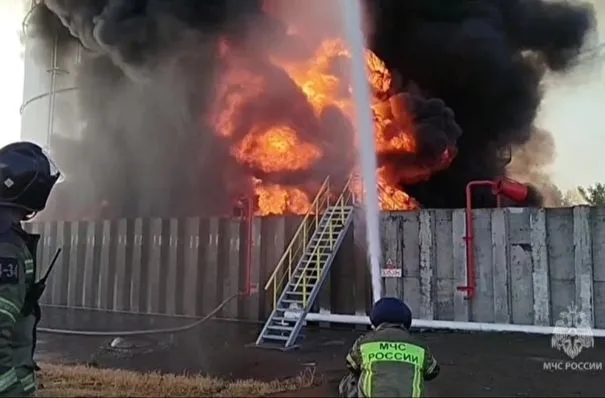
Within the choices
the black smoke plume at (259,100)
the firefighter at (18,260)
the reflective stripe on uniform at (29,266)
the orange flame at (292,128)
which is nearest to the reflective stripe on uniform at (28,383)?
the firefighter at (18,260)

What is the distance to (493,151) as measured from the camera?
20.0 meters

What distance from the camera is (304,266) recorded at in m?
10.7

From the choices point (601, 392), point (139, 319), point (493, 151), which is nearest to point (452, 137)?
point (493, 151)

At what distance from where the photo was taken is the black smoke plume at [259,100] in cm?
1620

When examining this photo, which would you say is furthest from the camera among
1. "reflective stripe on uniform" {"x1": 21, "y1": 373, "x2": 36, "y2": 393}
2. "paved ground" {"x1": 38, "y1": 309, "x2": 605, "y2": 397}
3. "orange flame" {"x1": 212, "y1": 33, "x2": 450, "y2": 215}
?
"orange flame" {"x1": 212, "y1": 33, "x2": 450, "y2": 215}

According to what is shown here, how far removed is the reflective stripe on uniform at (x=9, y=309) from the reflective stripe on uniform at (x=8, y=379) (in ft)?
0.85

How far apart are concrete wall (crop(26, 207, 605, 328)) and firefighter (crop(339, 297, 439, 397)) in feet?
21.5

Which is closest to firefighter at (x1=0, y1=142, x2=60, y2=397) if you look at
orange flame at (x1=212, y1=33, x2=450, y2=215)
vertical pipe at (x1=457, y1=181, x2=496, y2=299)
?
vertical pipe at (x1=457, y1=181, x2=496, y2=299)

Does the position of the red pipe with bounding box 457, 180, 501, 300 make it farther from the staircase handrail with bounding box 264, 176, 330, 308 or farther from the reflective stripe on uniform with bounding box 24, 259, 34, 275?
the reflective stripe on uniform with bounding box 24, 259, 34, 275

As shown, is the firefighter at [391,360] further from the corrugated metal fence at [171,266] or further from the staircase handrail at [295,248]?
the staircase handrail at [295,248]

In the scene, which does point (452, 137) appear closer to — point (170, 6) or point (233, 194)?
point (233, 194)

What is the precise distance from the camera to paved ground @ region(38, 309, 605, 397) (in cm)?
629

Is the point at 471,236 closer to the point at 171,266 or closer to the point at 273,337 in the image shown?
the point at 273,337

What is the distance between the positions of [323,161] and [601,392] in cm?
971
